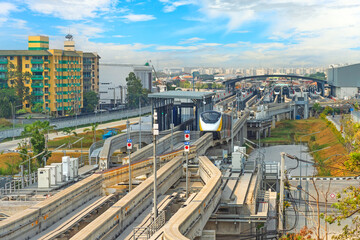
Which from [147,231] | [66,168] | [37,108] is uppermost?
[37,108]

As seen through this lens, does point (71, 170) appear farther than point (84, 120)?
No

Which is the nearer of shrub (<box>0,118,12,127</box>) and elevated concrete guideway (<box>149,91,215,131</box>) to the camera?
elevated concrete guideway (<box>149,91,215,131</box>)

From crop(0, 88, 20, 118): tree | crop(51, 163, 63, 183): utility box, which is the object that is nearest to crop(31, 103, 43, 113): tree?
crop(0, 88, 20, 118): tree

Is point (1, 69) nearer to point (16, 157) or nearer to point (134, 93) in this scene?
point (134, 93)

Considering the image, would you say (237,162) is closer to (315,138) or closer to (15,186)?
(15,186)

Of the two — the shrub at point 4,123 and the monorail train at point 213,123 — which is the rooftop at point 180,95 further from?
the shrub at point 4,123

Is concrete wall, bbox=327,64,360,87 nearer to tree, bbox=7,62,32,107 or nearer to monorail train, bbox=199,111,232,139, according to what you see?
tree, bbox=7,62,32,107

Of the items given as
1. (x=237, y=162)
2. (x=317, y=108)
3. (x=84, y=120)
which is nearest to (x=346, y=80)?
(x=317, y=108)

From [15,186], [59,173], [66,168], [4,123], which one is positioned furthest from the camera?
[4,123]
